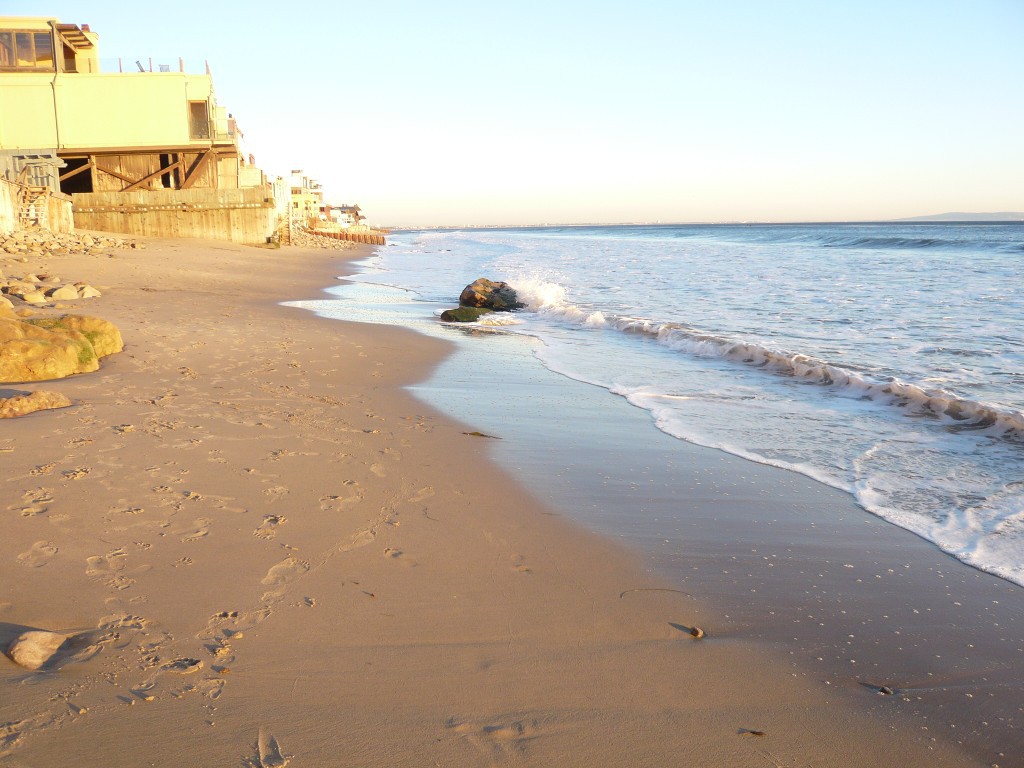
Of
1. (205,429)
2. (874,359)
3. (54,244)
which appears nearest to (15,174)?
(54,244)

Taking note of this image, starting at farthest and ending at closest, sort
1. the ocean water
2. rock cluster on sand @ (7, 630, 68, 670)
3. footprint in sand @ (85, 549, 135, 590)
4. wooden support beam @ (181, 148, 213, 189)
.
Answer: wooden support beam @ (181, 148, 213, 189) → the ocean water → footprint in sand @ (85, 549, 135, 590) → rock cluster on sand @ (7, 630, 68, 670)

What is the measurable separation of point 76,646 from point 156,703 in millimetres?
478

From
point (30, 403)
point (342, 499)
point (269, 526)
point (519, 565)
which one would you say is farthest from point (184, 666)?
point (30, 403)

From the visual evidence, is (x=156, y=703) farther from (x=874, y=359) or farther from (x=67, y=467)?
(x=874, y=359)

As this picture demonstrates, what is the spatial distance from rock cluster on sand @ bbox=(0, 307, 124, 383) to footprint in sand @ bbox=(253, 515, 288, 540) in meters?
3.72

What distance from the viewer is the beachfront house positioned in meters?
24.8

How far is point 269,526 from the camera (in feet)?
11.9

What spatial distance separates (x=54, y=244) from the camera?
54.2 feet

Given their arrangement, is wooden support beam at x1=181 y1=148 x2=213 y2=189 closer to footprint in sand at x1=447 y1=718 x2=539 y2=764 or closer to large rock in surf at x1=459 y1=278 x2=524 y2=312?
large rock in surf at x1=459 y1=278 x2=524 y2=312

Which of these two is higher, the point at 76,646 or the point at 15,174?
the point at 15,174

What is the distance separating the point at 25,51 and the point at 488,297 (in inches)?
830

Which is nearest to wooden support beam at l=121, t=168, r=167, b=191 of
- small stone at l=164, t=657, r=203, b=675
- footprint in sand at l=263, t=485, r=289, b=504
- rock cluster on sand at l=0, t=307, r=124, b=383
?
rock cluster on sand at l=0, t=307, r=124, b=383

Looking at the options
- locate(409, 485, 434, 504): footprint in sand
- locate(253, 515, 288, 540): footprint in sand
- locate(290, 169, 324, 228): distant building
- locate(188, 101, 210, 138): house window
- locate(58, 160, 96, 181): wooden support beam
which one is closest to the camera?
locate(253, 515, 288, 540): footprint in sand

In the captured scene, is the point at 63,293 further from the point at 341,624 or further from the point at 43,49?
the point at 43,49
